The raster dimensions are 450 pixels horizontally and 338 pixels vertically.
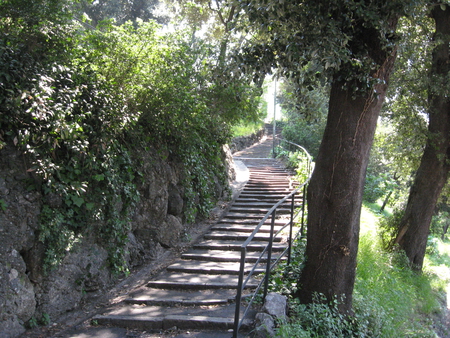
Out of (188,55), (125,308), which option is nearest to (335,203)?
(125,308)

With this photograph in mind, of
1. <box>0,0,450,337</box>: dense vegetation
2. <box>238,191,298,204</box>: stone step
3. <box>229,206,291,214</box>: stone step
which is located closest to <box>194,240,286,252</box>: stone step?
<box>0,0,450,337</box>: dense vegetation

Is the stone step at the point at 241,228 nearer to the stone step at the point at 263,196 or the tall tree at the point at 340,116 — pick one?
the stone step at the point at 263,196

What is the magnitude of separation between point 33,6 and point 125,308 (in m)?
4.11

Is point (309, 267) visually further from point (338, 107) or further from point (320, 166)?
point (338, 107)

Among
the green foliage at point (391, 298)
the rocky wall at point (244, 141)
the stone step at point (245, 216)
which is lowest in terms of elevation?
the green foliage at point (391, 298)

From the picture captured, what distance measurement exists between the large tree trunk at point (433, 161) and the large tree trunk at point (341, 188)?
492 centimetres

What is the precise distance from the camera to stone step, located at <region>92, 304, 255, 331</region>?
4.12 metres

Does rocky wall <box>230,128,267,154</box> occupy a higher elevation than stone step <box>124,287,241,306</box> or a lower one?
higher

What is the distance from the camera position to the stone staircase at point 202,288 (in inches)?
168

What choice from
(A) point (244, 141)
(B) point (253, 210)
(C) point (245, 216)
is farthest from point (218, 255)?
(A) point (244, 141)

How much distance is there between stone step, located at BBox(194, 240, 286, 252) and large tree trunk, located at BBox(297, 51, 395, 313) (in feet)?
6.41

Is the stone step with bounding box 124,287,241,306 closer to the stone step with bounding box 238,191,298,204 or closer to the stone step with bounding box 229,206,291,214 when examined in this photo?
the stone step with bounding box 229,206,291,214

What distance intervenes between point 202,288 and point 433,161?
703 centimetres

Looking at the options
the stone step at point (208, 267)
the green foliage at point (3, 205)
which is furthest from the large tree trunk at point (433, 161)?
the green foliage at point (3, 205)
